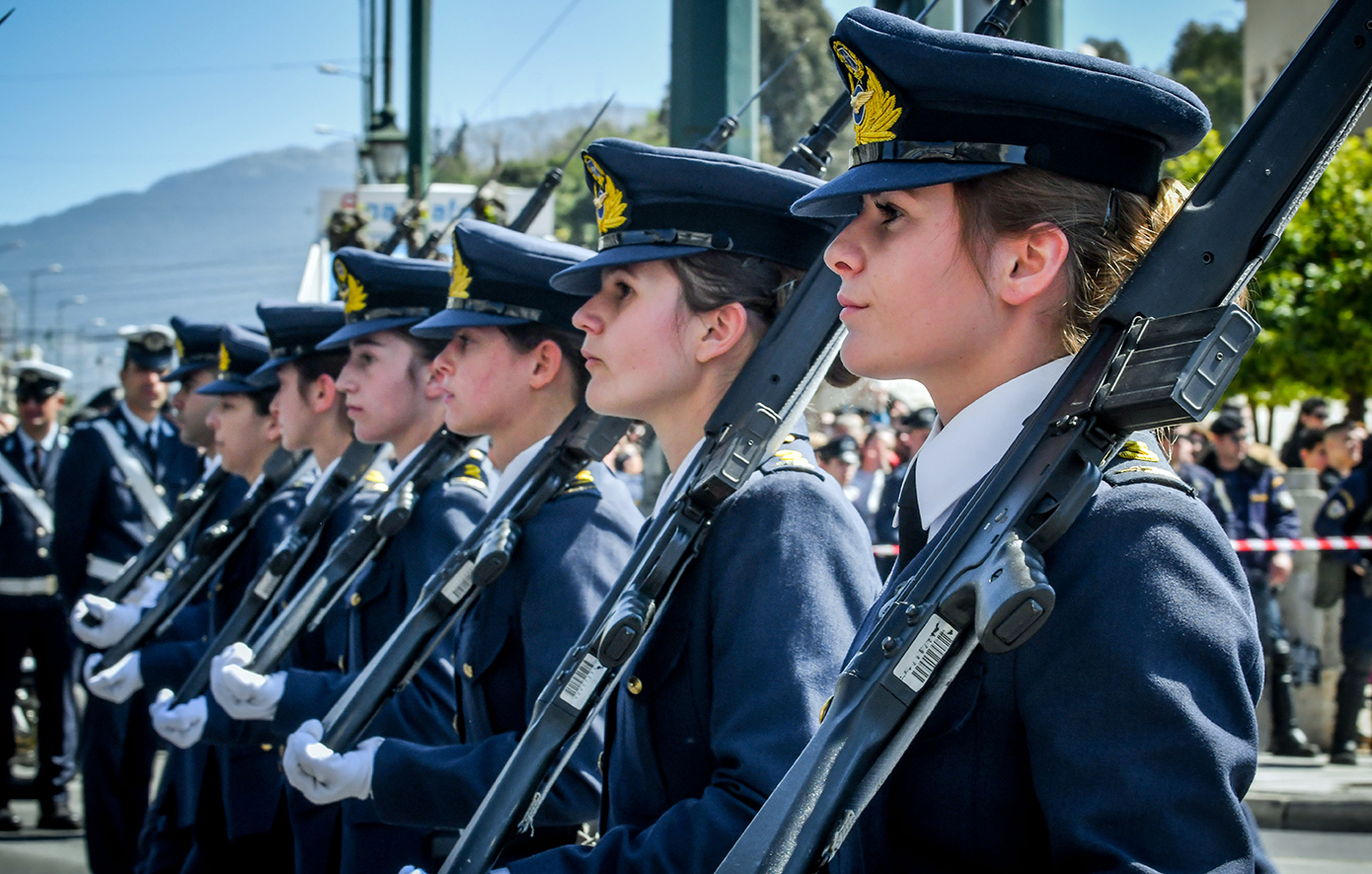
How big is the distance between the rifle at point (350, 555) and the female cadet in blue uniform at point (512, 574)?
351mm

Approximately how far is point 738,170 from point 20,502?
7230 mm

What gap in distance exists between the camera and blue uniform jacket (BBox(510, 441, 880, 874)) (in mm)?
2064

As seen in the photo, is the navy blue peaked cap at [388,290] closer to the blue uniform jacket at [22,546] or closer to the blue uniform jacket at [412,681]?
the blue uniform jacket at [412,681]

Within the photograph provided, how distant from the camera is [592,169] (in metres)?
2.91

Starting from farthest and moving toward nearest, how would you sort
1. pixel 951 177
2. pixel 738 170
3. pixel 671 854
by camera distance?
pixel 738 170 → pixel 671 854 → pixel 951 177

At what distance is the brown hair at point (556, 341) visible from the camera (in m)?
3.61

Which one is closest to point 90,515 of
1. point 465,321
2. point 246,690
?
point 246,690

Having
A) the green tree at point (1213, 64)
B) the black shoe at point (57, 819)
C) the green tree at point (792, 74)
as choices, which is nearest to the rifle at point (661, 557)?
the black shoe at point (57, 819)

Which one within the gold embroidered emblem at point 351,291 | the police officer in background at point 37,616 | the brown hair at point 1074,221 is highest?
the brown hair at point 1074,221

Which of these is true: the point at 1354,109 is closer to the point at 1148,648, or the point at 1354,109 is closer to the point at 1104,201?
the point at 1104,201

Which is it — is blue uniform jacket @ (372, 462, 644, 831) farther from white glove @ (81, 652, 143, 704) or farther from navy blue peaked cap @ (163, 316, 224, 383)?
navy blue peaked cap @ (163, 316, 224, 383)

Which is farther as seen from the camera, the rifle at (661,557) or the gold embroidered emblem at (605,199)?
the gold embroidered emblem at (605,199)

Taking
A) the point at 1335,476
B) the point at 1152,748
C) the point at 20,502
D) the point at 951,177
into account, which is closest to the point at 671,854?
the point at 1152,748

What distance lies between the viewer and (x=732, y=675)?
7.10 ft
